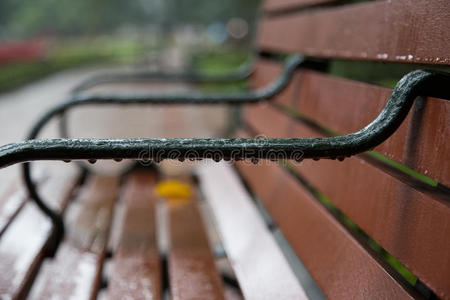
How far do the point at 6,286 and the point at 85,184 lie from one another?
3.34 ft

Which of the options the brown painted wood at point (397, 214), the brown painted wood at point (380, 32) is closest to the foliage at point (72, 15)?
Result: the brown painted wood at point (380, 32)

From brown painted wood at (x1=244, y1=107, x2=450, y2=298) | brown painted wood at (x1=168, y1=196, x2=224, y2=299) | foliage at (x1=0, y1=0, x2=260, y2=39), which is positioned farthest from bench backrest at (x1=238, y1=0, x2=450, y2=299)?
foliage at (x1=0, y1=0, x2=260, y2=39)

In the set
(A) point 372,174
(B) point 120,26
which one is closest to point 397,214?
(A) point 372,174

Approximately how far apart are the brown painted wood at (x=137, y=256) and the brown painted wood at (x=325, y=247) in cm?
44

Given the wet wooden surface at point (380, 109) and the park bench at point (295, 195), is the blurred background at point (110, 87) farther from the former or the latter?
the wet wooden surface at point (380, 109)

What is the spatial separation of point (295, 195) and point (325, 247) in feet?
1.05

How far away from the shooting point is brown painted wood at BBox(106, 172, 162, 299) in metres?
1.17

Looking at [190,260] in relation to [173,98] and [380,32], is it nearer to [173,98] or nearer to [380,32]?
[173,98]

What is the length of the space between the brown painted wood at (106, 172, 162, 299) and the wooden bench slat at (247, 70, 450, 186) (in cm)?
70

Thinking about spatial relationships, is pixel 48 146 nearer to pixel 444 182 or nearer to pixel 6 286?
pixel 6 286

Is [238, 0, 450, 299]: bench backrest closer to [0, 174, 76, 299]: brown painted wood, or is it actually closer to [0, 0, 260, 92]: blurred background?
[0, 174, 76, 299]: brown painted wood

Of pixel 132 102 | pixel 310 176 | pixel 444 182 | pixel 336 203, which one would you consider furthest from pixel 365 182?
pixel 132 102

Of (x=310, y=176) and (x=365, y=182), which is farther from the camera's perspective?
(x=310, y=176)

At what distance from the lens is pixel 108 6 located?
153 feet
